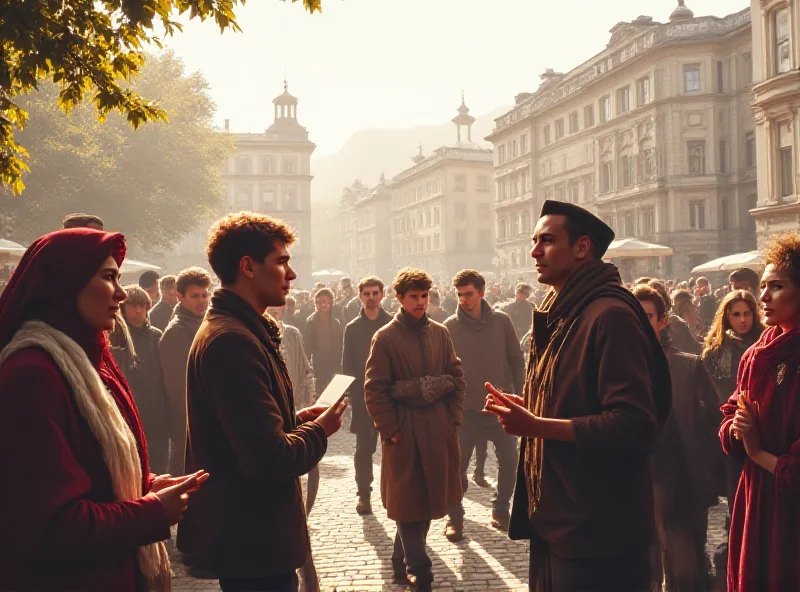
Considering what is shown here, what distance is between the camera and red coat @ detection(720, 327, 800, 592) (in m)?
3.15

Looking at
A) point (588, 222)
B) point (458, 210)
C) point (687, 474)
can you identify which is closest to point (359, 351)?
point (687, 474)

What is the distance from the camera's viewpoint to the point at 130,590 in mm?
2426

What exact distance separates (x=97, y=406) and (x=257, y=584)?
1.06 m

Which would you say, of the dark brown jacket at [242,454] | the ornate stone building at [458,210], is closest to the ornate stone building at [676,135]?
the ornate stone building at [458,210]

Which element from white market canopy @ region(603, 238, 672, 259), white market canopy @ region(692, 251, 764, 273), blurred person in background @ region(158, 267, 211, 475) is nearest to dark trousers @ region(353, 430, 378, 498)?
blurred person in background @ region(158, 267, 211, 475)

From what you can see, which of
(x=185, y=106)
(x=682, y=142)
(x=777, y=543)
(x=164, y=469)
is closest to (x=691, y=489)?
(x=777, y=543)

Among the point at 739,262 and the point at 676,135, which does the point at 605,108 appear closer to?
the point at 676,135

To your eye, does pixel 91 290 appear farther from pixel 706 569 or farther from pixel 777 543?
pixel 706 569

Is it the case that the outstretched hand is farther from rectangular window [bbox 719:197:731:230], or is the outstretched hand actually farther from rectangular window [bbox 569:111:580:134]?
rectangular window [bbox 569:111:580:134]


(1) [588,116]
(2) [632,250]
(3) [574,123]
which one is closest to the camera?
(2) [632,250]

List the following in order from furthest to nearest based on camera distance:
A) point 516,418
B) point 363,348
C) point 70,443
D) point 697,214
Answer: point 697,214
point 363,348
point 516,418
point 70,443

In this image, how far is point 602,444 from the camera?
2971 mm

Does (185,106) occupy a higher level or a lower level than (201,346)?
higher

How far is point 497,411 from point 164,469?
16.3ft
